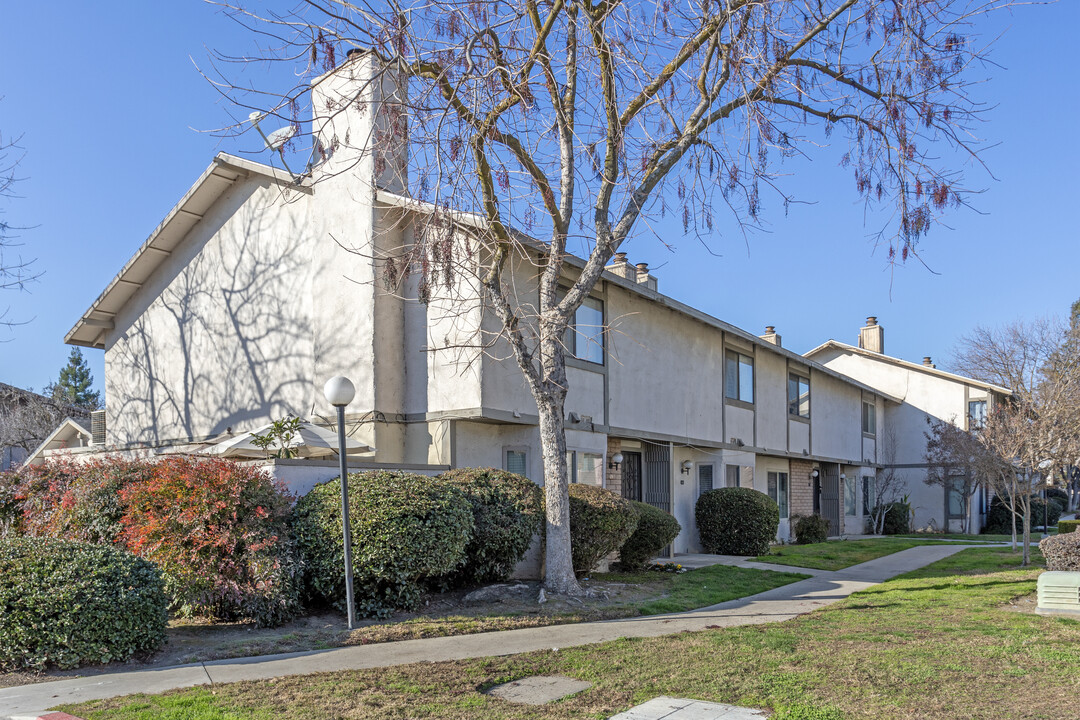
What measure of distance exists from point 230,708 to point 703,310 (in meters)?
15.7

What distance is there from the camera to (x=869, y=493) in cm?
3394

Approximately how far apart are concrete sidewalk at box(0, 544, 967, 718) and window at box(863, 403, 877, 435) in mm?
21403

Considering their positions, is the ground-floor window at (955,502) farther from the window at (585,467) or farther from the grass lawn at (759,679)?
the grass lawn at (759,679)

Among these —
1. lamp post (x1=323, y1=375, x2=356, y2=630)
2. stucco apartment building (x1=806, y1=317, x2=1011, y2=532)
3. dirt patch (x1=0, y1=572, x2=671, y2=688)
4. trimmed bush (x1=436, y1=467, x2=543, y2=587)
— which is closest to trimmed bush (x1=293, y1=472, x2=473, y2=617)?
lamp post (x1=323, y1=375, x2=356, y2=630)

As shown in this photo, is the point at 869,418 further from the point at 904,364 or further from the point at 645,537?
the point at 645,537

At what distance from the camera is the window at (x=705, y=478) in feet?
70.4

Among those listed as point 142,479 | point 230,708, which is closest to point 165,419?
point 142,479

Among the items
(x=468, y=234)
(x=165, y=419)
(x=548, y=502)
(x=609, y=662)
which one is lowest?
(x=609, y=662)

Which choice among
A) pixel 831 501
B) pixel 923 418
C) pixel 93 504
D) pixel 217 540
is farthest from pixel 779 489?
pixel 93 504

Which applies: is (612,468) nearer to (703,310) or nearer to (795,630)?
(703,310)

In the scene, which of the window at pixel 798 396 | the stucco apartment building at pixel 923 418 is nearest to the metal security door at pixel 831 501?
the window at pixel 798 396

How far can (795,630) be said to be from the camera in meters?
9.46

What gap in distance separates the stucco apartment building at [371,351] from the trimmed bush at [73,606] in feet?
16.2

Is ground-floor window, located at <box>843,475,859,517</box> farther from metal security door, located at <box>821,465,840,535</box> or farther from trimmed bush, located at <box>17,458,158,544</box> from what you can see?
trimmed bush, located at <box>17,458,158,544</box>
